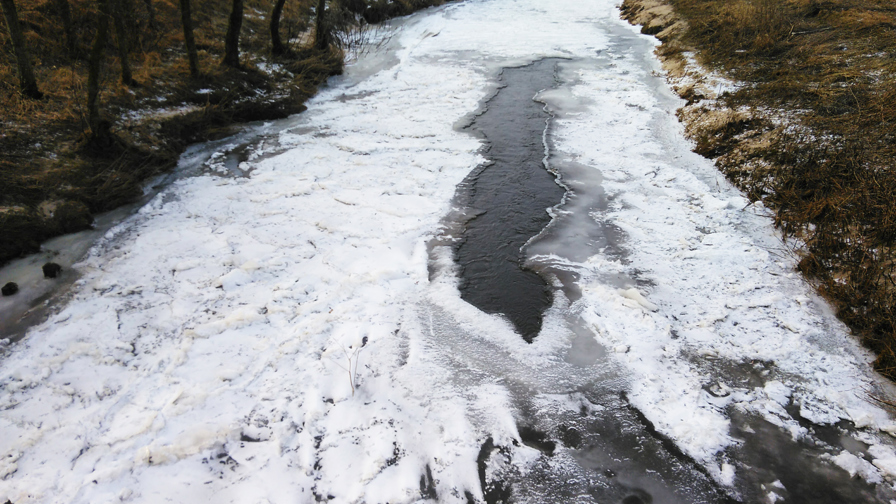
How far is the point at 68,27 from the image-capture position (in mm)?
6977

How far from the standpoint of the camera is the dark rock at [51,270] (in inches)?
157

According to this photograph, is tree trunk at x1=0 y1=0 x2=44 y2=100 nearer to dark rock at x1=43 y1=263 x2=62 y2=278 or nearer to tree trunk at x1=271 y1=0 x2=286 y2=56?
dark rock at x1=43 y1=263 x2=62 y2=278

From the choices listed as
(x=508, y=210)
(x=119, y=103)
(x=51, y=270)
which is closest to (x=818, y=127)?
(x=508, y=210)

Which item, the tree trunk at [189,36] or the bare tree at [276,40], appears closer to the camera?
the tree trunk at [189,36]

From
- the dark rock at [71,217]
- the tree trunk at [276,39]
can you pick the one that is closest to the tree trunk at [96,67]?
the dark rock at [71,217]

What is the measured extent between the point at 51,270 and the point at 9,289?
31 cm

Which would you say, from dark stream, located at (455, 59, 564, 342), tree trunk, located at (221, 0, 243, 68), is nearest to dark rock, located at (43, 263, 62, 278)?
dark stream, located at (455, 59, 564, 342)

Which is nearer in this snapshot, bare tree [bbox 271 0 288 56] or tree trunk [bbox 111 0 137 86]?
tree trunk [bbox 111 0 137 86]

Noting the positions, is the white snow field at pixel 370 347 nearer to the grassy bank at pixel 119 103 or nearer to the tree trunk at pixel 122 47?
the grassy bank at pixel 119 103

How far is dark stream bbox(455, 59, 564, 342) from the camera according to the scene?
165 inches

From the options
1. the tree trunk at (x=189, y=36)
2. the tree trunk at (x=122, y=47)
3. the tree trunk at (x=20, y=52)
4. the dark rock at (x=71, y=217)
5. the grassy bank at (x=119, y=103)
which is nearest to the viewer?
the dark rock at (x=71, y=217)

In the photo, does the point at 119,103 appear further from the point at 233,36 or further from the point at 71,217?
the point at 233,36

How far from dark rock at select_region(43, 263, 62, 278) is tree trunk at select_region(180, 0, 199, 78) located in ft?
15.9

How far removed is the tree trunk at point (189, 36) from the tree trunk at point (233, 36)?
2.44 feet
